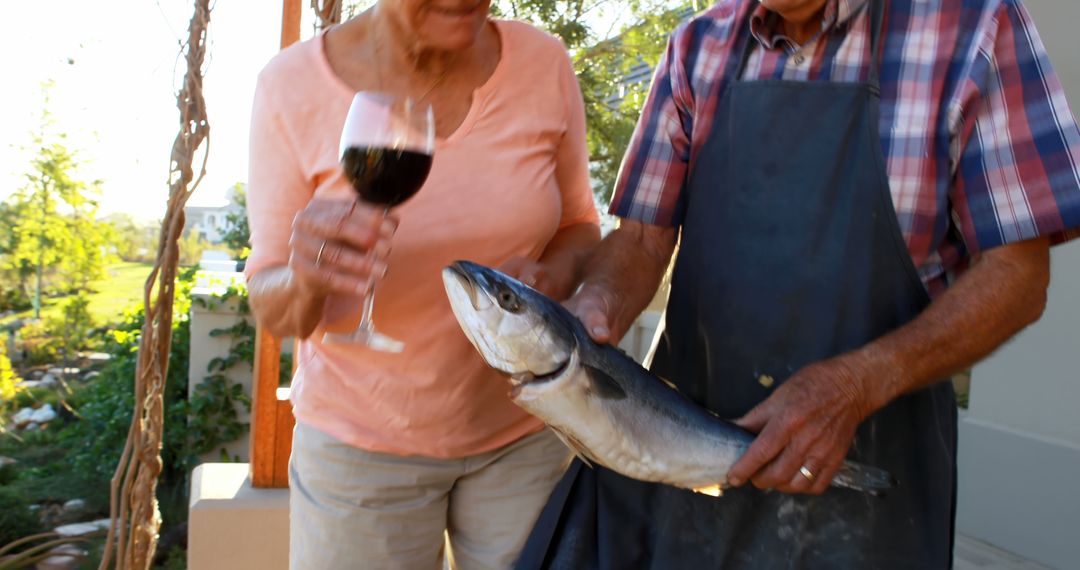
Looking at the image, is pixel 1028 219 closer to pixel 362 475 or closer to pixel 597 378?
pixel 597 378

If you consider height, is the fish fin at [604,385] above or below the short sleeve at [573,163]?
below

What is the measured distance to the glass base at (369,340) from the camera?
1.87 m

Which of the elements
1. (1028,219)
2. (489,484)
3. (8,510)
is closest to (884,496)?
(1028,219)

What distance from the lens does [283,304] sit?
1896mm

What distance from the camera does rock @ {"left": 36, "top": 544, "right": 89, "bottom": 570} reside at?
20.4ft

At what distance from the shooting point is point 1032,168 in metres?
1.78

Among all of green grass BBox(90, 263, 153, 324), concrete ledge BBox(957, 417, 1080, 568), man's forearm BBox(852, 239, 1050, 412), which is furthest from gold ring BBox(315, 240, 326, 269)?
green grass BBox(90, 263, 153, 324)

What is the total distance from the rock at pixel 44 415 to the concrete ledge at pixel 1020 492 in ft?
30.6

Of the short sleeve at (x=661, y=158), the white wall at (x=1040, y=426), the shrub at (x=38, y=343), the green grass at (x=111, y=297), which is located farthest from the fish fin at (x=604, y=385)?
the shrub at (x=38, y=343)

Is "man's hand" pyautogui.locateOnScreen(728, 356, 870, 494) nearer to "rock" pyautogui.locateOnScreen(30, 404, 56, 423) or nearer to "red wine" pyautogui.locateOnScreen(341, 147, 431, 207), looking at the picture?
"red wine" pyautogui.locateOnScreen(341, 147, 431, 207)

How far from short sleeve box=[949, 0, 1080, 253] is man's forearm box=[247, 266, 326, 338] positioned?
1269mm

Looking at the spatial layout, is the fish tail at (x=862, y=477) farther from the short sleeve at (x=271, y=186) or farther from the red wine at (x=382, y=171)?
the short sleeve at (x=271, y=186)

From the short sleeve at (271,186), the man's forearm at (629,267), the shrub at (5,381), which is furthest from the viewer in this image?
the shrub at (5,381)

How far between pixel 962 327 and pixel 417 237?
1101mm
